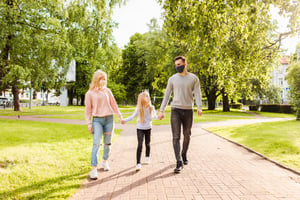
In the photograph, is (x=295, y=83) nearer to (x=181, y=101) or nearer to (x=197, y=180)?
(x=181, y=101)

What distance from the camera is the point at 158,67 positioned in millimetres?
37156

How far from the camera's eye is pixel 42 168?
5.27 metres

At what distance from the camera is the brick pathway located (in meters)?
3.74

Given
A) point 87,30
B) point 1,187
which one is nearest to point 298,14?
point 1,187

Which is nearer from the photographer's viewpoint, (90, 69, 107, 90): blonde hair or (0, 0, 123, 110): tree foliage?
(90, 69, 107, 90): blonde hair

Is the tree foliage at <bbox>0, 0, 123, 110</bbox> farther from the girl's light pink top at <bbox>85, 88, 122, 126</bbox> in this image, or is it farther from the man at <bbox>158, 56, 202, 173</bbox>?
the girl's light pink top at <bbox>85, 88, 122, 126</bbox>

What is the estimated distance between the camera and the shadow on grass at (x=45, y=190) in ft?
12.0

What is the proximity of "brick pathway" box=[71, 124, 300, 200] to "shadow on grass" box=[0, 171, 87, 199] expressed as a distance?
0.22 meters

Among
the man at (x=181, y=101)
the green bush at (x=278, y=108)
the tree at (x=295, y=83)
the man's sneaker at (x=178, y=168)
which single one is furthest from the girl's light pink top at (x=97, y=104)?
the green bush at (x=278, y=108)

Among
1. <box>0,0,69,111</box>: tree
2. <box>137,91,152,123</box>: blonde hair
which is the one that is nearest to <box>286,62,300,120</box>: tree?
<box>0,0,69,111</box>: tree

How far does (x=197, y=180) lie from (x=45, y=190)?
248cm

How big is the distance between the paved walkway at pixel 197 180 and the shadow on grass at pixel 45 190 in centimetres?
22

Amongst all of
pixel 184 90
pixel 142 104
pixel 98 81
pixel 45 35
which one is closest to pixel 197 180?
pixel 184 90

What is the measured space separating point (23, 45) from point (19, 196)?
1171cm
